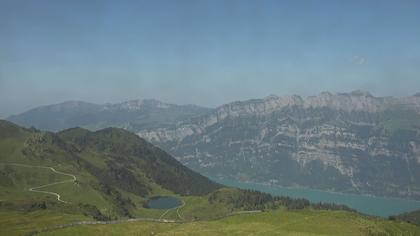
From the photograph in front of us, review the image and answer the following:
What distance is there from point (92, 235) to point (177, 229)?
24.3 meters

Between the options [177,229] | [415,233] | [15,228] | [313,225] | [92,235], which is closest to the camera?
[92,235]

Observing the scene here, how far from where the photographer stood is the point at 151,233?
5463 inches

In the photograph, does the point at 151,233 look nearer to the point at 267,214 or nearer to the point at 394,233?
the point at 267,214

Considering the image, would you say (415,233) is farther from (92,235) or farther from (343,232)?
(92,235)

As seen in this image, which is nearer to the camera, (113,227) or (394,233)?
(113,227)

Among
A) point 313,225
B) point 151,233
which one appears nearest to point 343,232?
point 313,225

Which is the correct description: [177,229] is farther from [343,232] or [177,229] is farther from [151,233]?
[343,232]

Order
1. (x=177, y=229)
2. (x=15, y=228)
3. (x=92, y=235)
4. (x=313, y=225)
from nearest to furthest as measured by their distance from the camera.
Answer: (x=92, y=235) < (x=177, y=229) < (x=313, y=225) < (x=15, y=228)

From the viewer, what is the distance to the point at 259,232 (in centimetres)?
13625

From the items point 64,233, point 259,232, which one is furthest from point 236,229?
point 64,233

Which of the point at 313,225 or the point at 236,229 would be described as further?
the point at 313,225

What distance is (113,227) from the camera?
475ft

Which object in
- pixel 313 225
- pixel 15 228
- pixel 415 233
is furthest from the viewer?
pixel 415 233

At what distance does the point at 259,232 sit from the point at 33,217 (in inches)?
3874
